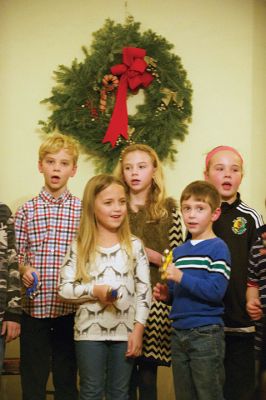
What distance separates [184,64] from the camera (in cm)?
432

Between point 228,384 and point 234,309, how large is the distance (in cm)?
38

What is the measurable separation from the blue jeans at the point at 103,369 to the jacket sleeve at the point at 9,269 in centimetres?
32

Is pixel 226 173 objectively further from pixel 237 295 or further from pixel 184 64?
pixel 184 64

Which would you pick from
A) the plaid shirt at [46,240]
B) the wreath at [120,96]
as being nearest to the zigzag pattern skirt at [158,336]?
the plaid shirt at [46,240]

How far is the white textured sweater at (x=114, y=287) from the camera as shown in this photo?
248 centimetres

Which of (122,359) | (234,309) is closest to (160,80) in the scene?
(234,309)

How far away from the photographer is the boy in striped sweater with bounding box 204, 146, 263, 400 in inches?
113

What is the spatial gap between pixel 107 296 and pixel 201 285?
0.38 meters

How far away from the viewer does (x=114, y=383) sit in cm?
251

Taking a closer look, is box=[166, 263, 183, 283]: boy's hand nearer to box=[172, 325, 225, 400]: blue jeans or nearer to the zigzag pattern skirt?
box=[172, 325, 225, 400]: blue jeans

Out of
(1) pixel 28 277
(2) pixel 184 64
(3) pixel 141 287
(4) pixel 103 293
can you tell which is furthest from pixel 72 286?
(2) pixel 184 64

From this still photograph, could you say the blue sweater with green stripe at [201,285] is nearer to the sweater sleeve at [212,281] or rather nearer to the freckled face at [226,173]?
the sweater sleeve at [212,281]

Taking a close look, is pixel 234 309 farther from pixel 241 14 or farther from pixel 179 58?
pixel 241 14

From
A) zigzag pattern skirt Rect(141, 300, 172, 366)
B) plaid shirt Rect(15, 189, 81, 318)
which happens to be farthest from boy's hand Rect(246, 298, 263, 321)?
plaid shirt Rect(15, 189, 81, 318)
